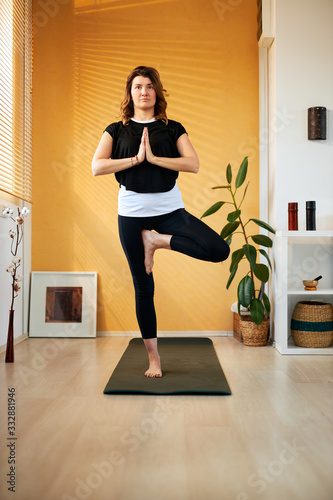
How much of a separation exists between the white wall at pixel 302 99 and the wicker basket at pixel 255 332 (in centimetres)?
74

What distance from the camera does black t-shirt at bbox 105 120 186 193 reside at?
8.13 ft

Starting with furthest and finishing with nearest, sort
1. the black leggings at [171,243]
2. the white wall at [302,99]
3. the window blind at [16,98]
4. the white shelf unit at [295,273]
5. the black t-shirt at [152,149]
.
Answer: the white wall at [302,99] → the window blind at [16,98] → the white shelf unit at [295,273] → the black t-shirt at [152,149] → the black leggings at [171,243]

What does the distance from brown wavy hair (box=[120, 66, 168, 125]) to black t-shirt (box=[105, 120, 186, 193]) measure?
0.16ft

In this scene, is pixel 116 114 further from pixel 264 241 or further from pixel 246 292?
pixel 246 292

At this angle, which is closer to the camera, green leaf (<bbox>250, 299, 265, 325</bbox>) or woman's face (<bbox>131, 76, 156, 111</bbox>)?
woman's face (<bbox>131, 76, 156, 111</bbox>)

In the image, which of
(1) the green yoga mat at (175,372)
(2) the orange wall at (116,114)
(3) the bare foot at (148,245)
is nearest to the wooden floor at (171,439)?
(1) the green yoga mat at (175,372)

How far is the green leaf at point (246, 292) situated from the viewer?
3500 millimetres

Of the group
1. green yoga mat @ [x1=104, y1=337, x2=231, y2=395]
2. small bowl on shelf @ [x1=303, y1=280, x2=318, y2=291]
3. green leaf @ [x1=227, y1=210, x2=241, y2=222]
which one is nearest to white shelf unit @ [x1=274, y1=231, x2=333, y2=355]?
small bowl on shelf @ [x1=303, y1=280, x2=318, y2=291]

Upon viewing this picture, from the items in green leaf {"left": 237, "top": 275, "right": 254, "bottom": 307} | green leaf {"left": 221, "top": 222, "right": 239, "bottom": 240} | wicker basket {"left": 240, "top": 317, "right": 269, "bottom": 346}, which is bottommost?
wicker basket {"left": 240, "top": 317, "right": 269, "bottom": 346}

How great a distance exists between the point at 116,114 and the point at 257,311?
2.02m

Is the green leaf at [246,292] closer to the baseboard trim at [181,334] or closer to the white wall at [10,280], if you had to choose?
the baseboard trim at [181,334]

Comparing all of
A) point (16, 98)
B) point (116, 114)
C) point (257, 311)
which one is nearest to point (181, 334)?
point (257, 311)

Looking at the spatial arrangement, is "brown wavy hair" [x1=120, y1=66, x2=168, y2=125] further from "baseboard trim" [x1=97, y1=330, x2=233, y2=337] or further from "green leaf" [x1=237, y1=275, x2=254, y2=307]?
"baseboard trim" [x1=97, y1=330, x2=233, y2=337]

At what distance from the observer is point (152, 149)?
2490mm
